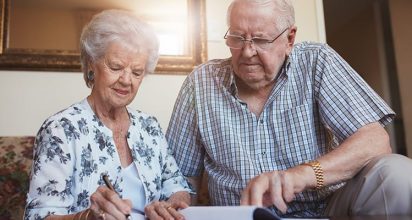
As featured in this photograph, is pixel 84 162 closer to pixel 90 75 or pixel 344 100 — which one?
pixel 90 75

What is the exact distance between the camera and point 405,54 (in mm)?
3619

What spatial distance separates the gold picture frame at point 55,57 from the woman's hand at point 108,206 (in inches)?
47.9

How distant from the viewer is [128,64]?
115 cm

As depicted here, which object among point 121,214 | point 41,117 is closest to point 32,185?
point 121,214

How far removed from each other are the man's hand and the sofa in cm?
62

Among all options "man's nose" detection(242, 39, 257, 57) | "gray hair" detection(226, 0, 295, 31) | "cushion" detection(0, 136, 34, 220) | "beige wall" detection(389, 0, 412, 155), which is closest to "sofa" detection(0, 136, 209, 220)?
"cushion" detection(0, 136, 34, 220)

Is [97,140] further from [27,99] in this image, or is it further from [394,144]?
[394,144]

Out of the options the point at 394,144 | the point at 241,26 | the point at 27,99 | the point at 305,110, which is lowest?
the point at 394,144

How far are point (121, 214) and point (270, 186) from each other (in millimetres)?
306

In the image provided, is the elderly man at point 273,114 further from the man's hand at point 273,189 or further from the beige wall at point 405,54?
the beige wall at point 405,54

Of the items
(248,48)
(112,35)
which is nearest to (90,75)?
(112,35)

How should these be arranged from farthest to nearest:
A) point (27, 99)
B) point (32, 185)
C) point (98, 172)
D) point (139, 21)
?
point (27, 99) < point (139, 21) < point (98, 172) < point (32, 185)

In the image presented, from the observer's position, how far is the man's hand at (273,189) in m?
0.83

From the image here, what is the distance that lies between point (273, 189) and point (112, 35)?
60cm
